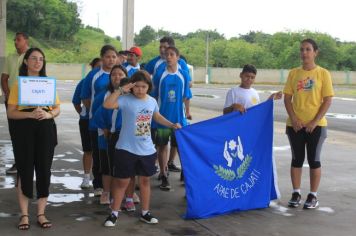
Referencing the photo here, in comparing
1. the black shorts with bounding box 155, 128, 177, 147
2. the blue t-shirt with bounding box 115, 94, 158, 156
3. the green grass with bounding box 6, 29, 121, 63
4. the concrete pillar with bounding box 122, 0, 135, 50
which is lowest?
the black shorts with bounding box 155, 128, 177, 147

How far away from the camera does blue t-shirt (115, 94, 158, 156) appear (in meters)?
5.18

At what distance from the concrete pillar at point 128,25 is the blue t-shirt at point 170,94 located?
282 inches

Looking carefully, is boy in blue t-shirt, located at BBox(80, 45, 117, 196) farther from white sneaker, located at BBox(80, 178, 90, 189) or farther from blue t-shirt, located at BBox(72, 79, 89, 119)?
white sneaker, located at BBox(80, 178, 90, 189)

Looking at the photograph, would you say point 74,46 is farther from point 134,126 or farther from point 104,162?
point 134,126

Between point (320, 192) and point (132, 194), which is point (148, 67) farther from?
point (320, 192)

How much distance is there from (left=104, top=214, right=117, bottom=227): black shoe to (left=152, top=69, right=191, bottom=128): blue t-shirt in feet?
6.25

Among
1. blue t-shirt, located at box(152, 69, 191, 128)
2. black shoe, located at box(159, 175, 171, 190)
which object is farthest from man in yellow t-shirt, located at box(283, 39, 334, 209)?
black shoe, located at box(159, 175, 171, 190)

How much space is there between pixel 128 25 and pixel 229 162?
8.87m

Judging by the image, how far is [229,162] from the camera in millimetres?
5820

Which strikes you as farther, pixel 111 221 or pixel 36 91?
pixel 111 221

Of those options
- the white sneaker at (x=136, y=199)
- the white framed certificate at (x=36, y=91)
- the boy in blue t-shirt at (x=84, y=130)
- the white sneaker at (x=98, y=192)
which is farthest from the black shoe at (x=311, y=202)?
the white framed certificate at (x=36, y=91)

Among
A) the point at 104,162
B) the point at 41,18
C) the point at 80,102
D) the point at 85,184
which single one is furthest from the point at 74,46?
the point at 104,162

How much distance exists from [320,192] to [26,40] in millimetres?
4338

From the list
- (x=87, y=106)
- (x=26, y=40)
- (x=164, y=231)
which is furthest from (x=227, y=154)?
(x=26, y=40)
